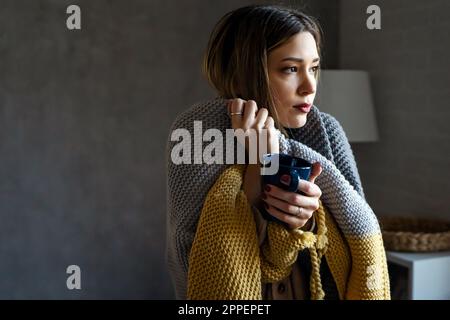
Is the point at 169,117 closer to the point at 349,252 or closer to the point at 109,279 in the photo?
the point at 109,279

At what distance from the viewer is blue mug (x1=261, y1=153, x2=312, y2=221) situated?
0.73m

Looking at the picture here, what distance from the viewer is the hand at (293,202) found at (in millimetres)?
735

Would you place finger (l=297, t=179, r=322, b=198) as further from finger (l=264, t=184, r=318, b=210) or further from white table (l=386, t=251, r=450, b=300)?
white table (l=386, t=251, r=450, b=300)

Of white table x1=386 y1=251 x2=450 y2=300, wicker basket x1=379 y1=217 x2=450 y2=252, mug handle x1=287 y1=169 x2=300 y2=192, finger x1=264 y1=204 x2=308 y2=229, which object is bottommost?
white table x1=386 y1=251 x2=450 y2=300

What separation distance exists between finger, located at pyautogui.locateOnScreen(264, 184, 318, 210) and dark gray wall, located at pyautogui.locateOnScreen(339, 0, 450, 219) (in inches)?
49.5

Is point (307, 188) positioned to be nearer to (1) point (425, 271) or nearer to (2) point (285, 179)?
(2) point (285, 179)

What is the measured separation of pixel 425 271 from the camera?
162cm

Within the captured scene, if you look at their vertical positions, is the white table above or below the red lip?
below

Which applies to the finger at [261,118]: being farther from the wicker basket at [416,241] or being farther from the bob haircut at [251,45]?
the wicker basket at [416,241]

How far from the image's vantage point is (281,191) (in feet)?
2.42

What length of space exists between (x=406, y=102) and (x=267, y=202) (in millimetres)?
1421

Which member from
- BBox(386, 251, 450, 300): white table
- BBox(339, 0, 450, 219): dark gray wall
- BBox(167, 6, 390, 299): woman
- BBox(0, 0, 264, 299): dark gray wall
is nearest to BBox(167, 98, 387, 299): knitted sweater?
BBox(167, 6, 390, 299): woman
